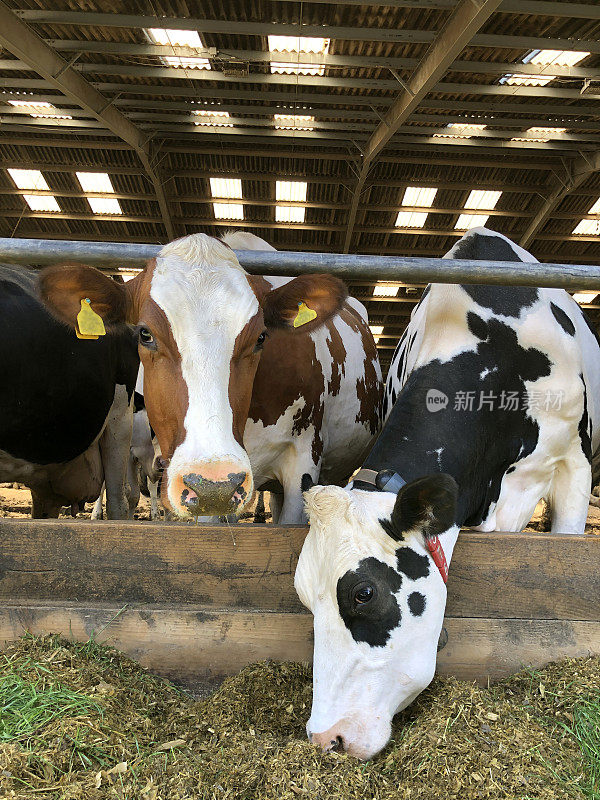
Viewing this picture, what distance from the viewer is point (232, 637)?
7.94ft

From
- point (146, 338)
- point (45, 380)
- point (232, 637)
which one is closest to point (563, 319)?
point (146, 338)

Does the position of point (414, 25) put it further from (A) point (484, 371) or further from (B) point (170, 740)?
(B) point (170, 740)

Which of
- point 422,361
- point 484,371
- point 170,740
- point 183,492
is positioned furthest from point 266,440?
point 170,740

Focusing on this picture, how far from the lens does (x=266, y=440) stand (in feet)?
11.2

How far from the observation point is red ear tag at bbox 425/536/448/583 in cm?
226

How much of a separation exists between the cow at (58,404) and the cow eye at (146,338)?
488 millimetres

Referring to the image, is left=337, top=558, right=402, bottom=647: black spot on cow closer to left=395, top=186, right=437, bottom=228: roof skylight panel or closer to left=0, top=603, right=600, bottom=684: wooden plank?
left=0, top=603, right=600, bottom=684: wooden plank

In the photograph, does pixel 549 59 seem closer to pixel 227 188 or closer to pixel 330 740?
pixel 227 188

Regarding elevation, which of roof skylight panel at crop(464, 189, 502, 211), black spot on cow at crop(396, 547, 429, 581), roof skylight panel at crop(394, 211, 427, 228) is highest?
roof skylight panel at crop(464, 189, 502, 211)

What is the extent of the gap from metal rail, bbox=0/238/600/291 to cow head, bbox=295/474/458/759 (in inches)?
31.0

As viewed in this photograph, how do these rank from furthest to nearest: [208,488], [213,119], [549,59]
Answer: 1. [213,119]
2. [549,59]
3. [208,488]

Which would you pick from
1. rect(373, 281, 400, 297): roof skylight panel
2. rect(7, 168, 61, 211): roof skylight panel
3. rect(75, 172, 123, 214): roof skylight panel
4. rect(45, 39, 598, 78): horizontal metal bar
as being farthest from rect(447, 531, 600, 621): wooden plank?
rect(373, 281, 400, 297): roof skylight panel

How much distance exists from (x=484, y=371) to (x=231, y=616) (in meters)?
1.48

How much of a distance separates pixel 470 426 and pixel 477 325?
21.1 inches
